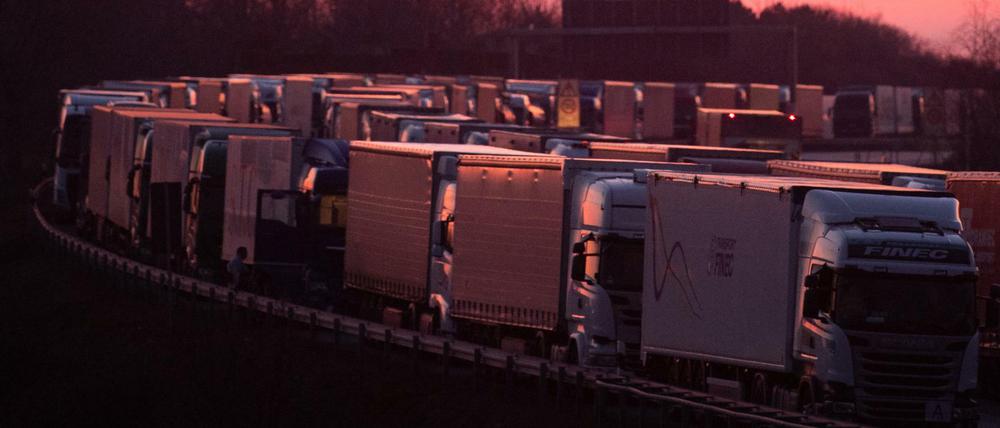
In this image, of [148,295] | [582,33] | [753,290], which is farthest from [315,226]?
[582,33]

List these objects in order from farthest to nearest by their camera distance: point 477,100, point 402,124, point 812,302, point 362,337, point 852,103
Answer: point 852,103 → point 477,100 → point 402,124 → point 362,337 → point 812,302

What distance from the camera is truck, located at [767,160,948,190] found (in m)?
28.9

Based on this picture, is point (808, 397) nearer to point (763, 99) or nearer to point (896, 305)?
point (896, 305)

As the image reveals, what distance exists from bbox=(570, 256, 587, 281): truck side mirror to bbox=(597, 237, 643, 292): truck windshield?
202 mm

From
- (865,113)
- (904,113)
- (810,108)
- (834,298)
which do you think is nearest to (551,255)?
(834,298)

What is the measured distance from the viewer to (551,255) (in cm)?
2645

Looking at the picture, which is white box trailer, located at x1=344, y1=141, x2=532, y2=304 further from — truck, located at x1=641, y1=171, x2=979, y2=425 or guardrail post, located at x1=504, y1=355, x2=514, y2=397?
truck, located at x1=641, y1=171, x2=979, y2=425

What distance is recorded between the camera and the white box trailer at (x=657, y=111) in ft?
269

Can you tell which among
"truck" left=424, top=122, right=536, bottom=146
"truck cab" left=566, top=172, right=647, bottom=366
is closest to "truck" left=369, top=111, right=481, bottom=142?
"truck" left=424, top=122, right=536, bottom=146

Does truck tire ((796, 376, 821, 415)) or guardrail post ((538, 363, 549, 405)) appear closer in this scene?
truck tire ((796, 376, 821, 415))

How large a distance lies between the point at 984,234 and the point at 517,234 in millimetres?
6355

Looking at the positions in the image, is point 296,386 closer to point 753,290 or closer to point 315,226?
point 315,226

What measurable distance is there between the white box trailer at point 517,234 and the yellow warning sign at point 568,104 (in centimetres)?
4666

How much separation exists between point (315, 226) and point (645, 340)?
12795mm
